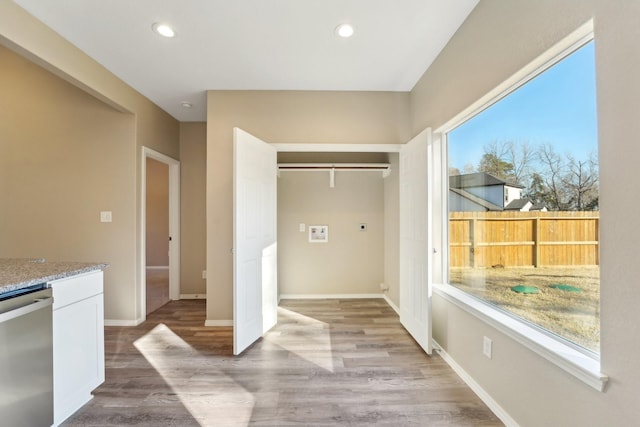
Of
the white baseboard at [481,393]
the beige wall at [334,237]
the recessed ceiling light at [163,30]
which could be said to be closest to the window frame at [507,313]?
the white baseboard at [481,393]

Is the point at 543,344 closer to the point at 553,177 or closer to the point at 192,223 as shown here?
the point at 553,177

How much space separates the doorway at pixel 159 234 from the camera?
3.25m

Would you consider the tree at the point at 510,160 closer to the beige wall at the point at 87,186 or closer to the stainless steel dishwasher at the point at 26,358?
the stainless steel dishwasher at the point at 26,358

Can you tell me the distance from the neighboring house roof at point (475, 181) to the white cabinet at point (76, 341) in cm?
285

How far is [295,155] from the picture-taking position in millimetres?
3982

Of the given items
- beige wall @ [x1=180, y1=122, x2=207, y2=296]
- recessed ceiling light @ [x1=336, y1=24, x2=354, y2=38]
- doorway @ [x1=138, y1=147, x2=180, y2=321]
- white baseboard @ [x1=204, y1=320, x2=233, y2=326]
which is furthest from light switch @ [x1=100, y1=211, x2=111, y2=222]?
recessed ceiling light @ [x1=336, y1=24, x2=354, y2=38]

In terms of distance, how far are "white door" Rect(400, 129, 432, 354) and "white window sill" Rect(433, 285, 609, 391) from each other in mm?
462

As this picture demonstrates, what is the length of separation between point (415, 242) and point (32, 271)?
2.82 meters

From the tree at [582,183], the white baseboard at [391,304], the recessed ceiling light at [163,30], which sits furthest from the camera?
the white baseboard at [391,304]

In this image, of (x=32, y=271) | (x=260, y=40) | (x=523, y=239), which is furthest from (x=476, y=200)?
→ (x=32, y=271)

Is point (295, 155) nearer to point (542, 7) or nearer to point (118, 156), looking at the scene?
point (118, 156)

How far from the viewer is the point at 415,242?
2623 mm

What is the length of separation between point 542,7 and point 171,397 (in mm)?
3210

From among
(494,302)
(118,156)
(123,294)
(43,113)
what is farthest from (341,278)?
(43,113)
